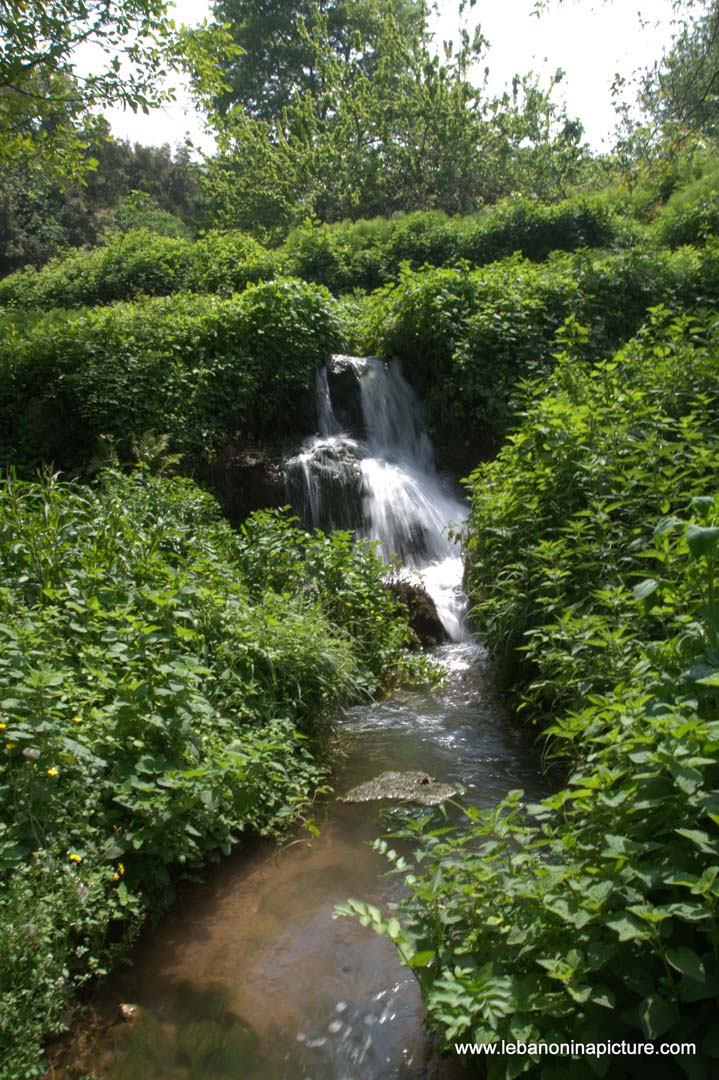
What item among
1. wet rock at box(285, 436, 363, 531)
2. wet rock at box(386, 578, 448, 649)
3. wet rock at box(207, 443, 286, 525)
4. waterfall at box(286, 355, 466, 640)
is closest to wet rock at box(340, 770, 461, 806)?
wet rock at box(386, 578, 448, 649)

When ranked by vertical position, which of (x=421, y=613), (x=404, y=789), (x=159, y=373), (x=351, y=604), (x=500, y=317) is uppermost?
(x=500, y=317)

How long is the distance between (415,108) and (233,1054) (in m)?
23.2

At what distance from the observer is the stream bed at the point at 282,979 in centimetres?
265

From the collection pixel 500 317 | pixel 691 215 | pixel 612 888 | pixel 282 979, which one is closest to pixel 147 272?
pixel 500 317

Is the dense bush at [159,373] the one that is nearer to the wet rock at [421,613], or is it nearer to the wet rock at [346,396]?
the wet rock at [346,396]

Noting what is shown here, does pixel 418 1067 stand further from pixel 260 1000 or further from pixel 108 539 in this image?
pixel 108 539

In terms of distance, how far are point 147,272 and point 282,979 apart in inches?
566

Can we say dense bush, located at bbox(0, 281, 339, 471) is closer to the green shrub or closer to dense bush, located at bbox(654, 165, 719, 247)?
the green shrub

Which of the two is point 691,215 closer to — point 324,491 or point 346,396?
point 346,396

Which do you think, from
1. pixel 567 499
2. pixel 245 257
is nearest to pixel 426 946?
pixel 567 499

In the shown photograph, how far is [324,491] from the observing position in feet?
29.1

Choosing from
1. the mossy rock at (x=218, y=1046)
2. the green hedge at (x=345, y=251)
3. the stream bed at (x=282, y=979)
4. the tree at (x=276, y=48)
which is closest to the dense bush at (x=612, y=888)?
the stream bed at (x=282, y=979)

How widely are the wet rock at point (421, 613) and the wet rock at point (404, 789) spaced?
8.55ft

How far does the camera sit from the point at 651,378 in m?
6.14
